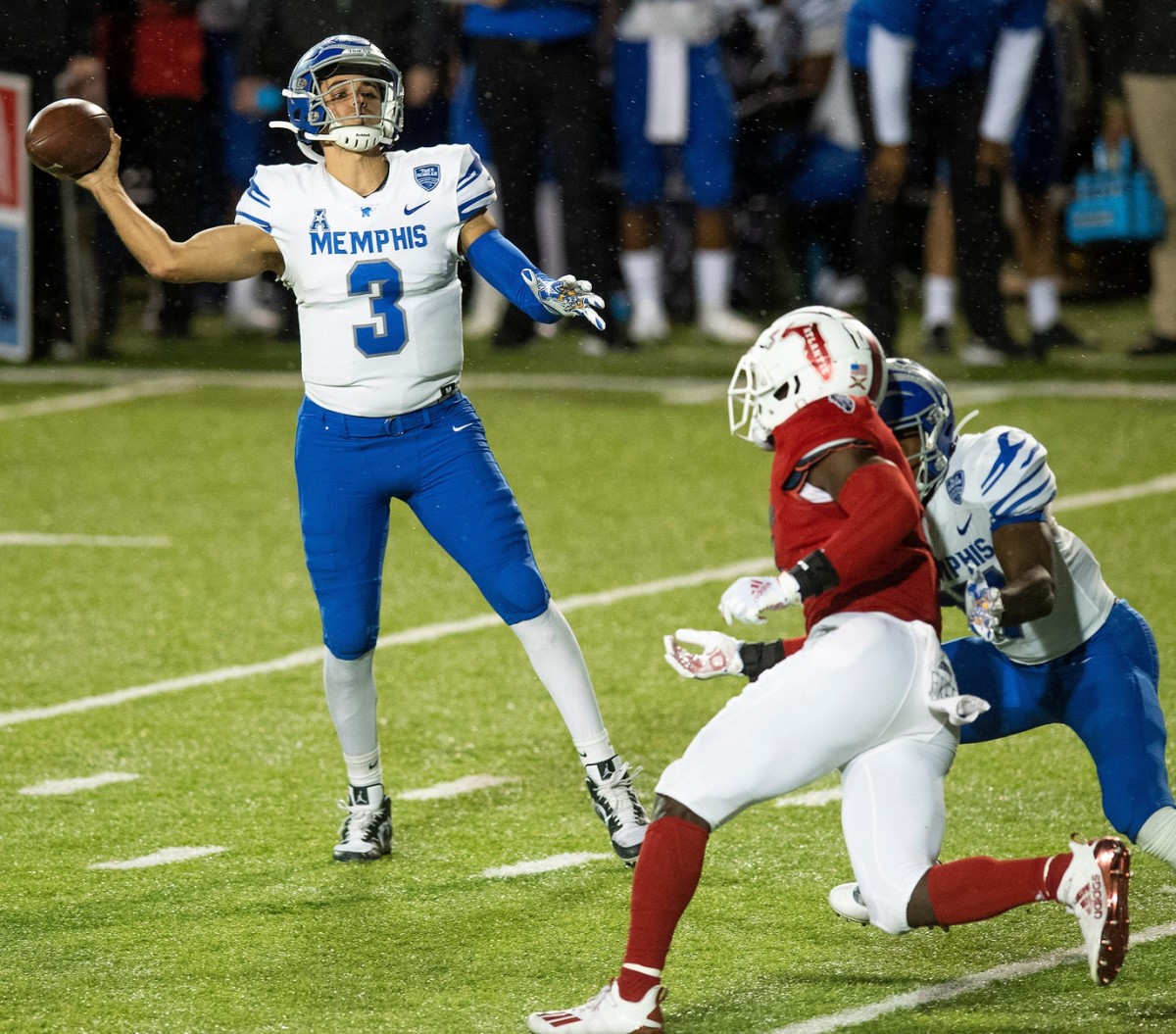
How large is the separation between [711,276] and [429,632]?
4.76 m

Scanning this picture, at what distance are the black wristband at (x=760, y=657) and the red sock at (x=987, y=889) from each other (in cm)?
51

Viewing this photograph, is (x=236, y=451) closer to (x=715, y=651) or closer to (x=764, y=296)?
(x=764, y=296)

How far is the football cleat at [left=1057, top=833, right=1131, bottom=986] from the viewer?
10.4ft

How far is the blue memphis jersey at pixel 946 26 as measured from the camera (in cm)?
940

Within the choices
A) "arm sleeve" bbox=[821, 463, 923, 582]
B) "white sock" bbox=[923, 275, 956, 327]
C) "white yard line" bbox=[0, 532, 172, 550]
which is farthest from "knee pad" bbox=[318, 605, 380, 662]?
"white sock" bbox=[923, 275, 956, 327]

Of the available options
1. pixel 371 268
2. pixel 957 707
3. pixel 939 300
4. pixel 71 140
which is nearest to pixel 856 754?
pixel 957 707

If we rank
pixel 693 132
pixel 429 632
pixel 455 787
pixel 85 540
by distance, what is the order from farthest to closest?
pixel 693 132, pixel 85 540, pixel 429 632, pixel 455 787

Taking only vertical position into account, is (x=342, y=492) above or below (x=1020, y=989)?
above

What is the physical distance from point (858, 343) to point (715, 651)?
1.78 feet

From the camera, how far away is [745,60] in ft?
39.1

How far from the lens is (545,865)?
171 inches

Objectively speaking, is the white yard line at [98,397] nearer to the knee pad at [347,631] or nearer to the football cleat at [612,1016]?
the knee pad at [347,631]

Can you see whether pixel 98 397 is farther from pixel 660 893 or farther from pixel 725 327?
pixel 660 893

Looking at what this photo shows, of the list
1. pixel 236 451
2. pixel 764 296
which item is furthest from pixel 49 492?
pixel 764 296
